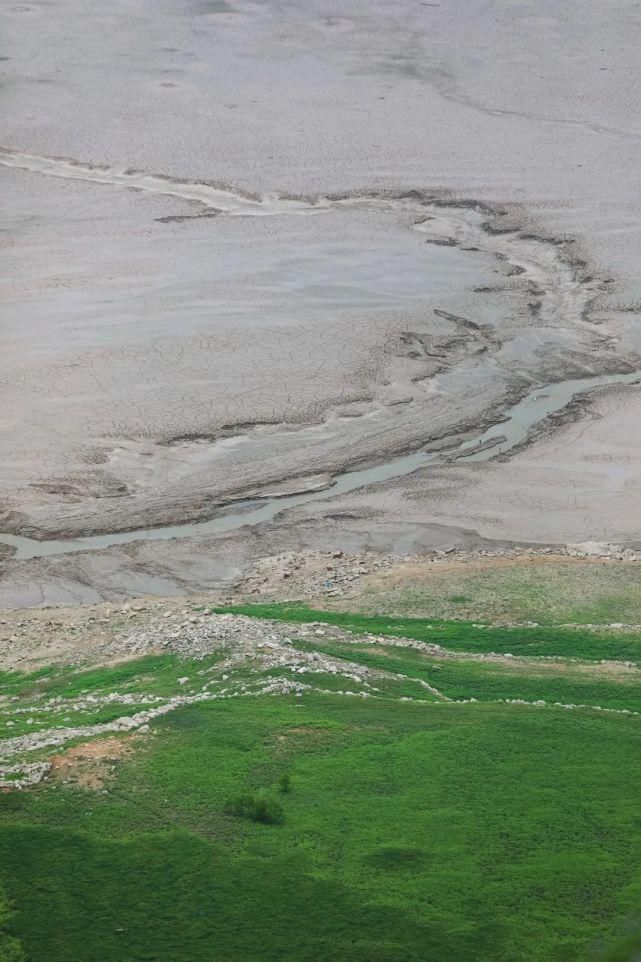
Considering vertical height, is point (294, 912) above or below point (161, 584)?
above

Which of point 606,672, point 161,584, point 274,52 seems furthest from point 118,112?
point 606,672

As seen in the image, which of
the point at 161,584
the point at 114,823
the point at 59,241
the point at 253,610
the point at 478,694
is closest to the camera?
the point at 114,823

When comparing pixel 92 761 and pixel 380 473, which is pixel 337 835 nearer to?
pixel 92 761

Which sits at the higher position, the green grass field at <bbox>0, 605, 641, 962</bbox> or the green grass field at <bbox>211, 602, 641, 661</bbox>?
the green grass field at <bbox>0, 605, 641, 962</bbox>

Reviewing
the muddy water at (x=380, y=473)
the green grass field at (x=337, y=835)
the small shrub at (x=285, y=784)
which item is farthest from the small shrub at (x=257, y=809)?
the muddy water at (x=380, y=473)

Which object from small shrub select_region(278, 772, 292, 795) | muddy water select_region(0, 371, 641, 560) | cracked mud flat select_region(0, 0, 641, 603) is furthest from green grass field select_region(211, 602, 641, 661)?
small shrub select_region(278, 772, 292, 795)

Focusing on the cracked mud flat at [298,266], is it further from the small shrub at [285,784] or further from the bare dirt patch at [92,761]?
the small shrub at [285,784]

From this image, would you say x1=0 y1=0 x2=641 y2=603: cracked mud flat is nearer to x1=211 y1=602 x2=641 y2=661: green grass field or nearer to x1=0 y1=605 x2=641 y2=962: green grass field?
x1=211 y1=602 x2=641 y2=661: green grass field

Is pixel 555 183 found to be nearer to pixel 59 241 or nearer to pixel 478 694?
pixel 59 241
